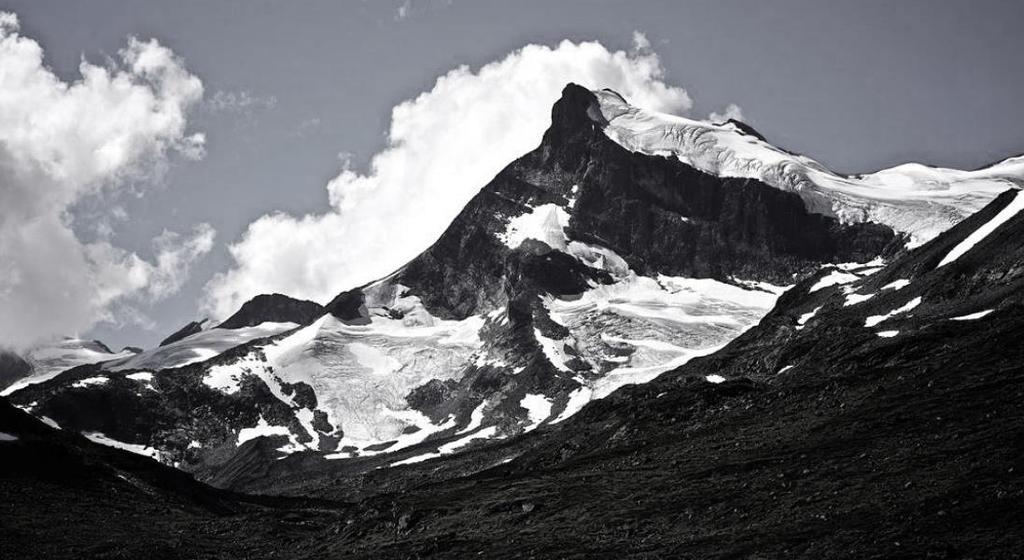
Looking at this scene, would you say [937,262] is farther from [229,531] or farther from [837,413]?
[229,531]

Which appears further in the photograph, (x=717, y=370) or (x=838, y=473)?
(x=717, y=370)

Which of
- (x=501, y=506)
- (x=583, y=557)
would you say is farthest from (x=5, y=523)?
(x=583, y=557)

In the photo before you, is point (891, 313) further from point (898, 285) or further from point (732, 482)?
point (732, 482)

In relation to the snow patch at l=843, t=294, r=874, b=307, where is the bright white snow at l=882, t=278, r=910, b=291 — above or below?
above

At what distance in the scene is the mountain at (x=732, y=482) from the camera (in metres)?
52.2

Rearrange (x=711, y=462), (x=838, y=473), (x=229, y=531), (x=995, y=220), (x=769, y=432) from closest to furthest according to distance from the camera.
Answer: (x=838, y=473) < (x=711, y=462) < (x=769, y=432) < (x=229, y=531) < (x=995, y=220)

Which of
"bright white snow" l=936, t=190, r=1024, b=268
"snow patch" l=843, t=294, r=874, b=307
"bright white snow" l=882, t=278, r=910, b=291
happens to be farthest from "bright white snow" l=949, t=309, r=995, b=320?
"snow patch" l=843, t=294, r=874, b=307

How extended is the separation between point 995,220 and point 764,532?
140m

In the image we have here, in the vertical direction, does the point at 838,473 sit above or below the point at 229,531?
below

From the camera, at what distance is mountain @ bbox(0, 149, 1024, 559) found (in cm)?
5222

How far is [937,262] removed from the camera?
176m

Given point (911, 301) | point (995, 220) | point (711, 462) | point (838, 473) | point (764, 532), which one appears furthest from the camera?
point (995, 220)

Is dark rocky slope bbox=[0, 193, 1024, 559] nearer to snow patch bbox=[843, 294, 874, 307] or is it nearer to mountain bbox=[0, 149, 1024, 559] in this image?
mountain bbox=[0, 149, 1024, 559]

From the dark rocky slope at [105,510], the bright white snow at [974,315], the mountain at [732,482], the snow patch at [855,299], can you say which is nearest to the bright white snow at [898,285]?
the snow patch at [855,299]
